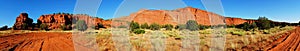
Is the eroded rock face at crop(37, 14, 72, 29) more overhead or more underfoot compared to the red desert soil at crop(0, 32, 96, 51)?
more overhead

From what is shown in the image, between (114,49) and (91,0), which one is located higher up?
(91,0)

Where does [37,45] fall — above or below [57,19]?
below

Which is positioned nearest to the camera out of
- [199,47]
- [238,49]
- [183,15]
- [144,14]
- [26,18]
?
[238,49]

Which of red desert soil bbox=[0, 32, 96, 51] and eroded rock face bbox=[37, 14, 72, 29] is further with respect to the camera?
eroded rock face bbox=[37, 14, 72, 29]

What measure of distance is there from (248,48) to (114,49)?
6.08 meters

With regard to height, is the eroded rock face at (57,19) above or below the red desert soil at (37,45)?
above

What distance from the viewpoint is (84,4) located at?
16438 mm

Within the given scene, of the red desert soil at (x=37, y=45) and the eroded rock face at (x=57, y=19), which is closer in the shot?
the red desert soil at (x=37, y=45)

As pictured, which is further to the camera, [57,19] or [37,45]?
[57,19]

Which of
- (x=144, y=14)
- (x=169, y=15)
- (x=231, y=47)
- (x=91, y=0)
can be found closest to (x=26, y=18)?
(x=144, y=14)

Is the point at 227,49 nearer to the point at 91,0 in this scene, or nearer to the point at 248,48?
the point at 248,48

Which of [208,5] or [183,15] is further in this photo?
[183,15]

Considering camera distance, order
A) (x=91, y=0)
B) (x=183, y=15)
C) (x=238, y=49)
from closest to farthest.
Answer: (x=238, y=49) → (x=91, y=0) → (x=183, y=15)

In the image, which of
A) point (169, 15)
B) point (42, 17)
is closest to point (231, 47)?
point (169, 15)
